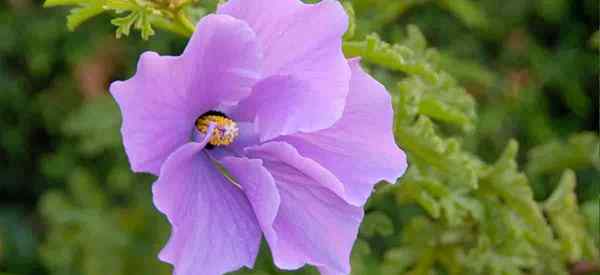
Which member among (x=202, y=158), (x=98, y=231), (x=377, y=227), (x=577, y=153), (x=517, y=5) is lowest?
(x=98, y=231)

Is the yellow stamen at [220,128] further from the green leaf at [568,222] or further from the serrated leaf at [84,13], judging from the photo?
the green leaf at [568,222]

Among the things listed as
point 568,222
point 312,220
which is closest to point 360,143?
point 312,220

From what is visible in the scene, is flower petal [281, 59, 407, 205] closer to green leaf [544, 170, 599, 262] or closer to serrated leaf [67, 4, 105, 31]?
serrated leaf [67, 4, 105, 31]

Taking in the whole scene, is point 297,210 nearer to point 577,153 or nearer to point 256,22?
point 256,22

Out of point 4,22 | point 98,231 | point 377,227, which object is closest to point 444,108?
point 377,227

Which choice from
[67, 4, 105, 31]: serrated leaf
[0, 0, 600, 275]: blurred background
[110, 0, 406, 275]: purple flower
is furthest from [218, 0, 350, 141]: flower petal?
[0, 0, 600, 275]: blurred background

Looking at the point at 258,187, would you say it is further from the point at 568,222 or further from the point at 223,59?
the point at 568,222

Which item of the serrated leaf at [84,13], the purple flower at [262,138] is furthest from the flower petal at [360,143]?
the serrated leaf at [84,13]
